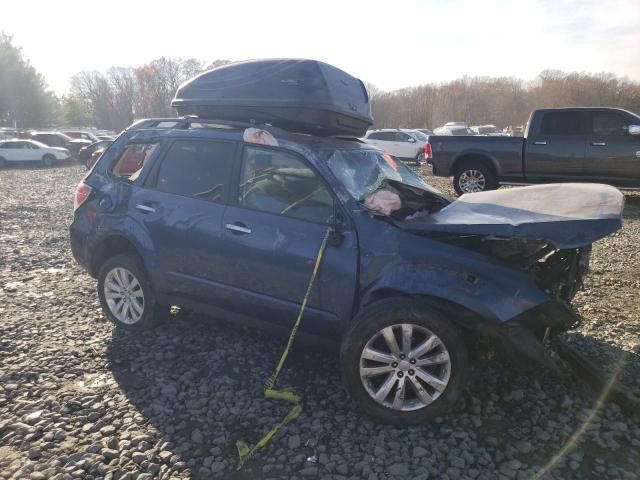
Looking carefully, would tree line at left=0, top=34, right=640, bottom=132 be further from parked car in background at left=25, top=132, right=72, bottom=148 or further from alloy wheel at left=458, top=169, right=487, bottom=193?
alloy wheel at left=458, top=169, right=487, bottom=193

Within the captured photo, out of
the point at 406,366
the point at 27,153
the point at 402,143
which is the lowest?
the point at 27,153

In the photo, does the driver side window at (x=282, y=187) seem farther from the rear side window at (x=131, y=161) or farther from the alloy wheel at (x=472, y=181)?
the alloy wheel at (x=472, y=181)

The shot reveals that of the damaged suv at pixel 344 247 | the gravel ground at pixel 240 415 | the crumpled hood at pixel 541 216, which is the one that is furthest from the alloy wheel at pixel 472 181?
the crumpled hood at pixel 541 216

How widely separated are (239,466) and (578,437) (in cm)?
199

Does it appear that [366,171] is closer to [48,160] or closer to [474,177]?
[474,177]

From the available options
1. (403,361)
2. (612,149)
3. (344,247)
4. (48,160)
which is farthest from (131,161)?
(48,160)

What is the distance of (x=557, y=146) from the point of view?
33.8 feet

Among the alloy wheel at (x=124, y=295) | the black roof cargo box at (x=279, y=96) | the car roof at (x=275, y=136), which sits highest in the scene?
the black roof cargo box at (x=279, y=96)

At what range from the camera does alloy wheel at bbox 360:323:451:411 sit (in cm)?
288

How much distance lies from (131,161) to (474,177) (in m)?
8.63

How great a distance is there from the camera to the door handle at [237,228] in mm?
3490

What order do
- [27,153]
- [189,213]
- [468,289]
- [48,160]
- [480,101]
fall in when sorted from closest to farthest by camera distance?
1. [468,289]
2. [189,213]
3. [27,153]
4. [48,160]
5. [480,101]

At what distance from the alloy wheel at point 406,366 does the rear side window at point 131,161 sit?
8.91 ft

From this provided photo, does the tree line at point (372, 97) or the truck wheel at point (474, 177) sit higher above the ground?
the tree line at point (372, 97)
